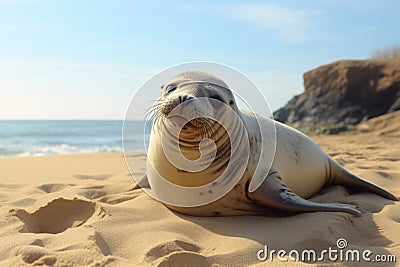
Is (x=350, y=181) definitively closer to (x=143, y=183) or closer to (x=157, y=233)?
(x=143, y=183)

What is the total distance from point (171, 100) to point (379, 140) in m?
8.33

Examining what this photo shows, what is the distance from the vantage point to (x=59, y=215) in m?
2.87

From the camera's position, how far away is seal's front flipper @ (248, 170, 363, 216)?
9.31ft

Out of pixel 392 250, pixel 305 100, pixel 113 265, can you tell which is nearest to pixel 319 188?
pixel 392 250

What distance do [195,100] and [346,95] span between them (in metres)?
13.7

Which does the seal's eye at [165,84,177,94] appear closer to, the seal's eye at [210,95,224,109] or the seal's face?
the seal's face

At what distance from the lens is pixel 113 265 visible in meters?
2.01

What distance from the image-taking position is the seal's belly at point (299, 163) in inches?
132
